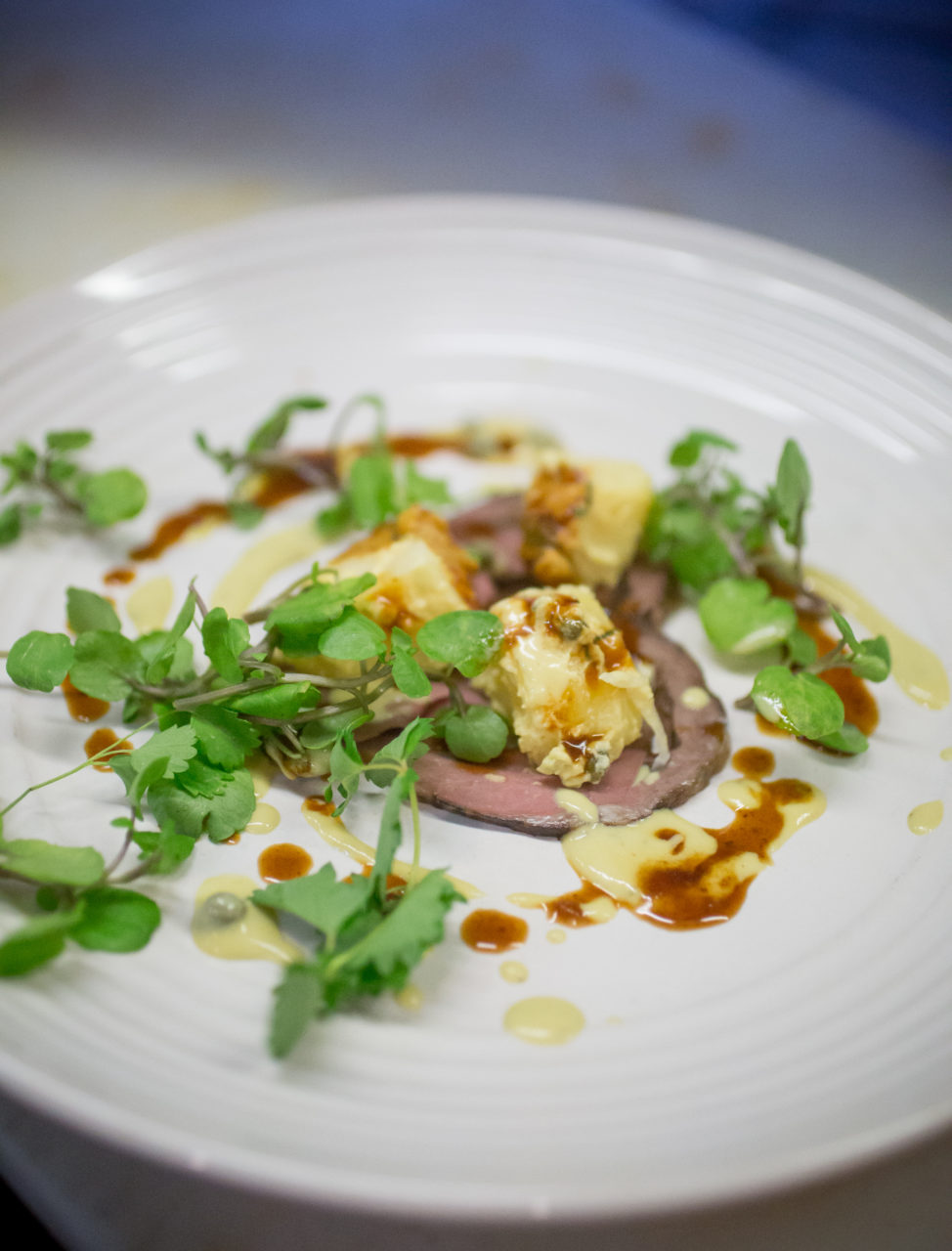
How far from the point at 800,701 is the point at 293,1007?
0.98m

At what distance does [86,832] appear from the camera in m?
1.67

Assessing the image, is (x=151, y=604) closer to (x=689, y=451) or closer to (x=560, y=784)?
(x=560, y=784)

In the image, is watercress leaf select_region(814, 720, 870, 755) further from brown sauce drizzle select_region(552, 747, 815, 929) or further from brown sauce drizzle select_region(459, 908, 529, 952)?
brown sauce drizzle select_region(459, 908, 529, 952)

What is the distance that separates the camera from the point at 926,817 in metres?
1.76

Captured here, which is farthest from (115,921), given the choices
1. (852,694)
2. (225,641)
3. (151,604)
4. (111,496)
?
(852,694)

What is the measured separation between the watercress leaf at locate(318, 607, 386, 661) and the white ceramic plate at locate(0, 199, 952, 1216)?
0.89 ft

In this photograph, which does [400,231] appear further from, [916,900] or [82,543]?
[916,900]

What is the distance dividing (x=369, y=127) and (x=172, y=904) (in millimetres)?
3178

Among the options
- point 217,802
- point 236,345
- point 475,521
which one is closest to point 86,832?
point 217,802

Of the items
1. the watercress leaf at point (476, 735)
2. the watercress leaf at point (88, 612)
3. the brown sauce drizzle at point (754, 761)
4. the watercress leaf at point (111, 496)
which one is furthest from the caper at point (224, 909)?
the watercress leaf at point (111, 496)

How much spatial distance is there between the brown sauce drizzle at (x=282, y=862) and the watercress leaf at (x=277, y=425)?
41.8 inches

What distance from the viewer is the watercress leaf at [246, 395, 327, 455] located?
2.37 m

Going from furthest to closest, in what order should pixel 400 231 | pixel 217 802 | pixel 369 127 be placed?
pixel 369 127, pixel 400 231, pixel 217 802

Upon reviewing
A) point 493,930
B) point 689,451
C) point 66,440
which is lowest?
point 493,930
